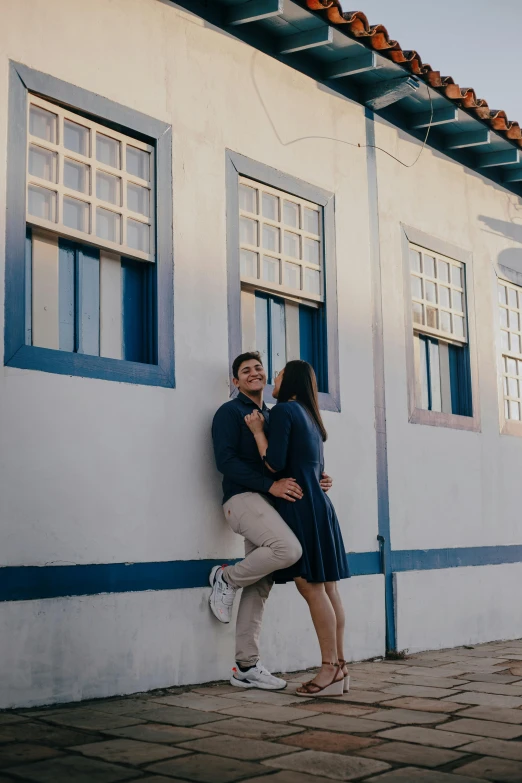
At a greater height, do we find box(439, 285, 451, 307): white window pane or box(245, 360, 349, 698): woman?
box(439, 285, 451, 307): white window pane

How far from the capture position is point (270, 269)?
6.77m

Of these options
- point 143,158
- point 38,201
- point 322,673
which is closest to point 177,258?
point 143,158

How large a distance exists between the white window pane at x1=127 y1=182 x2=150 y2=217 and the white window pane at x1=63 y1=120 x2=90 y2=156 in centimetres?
37

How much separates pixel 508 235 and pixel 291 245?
3.61 m

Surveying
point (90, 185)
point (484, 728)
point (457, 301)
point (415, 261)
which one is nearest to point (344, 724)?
point (484, 728)

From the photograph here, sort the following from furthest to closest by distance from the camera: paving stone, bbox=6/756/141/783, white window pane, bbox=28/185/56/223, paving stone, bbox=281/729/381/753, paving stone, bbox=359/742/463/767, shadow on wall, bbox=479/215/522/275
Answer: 1. shadow on wall, bbox=479/215/522/275
2. white window pane, bbox=28/185/56/223
3. paving stone, bbox=281/729/381/753
4. paving stone, bbox=359/742/463/767
5. paving stone, bbox=6/756/141/783

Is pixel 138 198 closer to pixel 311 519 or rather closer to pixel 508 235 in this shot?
pixel 311 519

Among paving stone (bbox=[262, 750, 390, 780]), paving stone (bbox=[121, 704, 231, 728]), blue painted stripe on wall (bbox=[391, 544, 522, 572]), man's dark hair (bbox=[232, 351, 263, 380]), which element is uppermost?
man's dark hair (bbox=[232, 351, 263, 380])

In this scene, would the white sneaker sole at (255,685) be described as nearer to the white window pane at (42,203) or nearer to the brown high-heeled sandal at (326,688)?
the brown high-heeled sandal at (326,688)

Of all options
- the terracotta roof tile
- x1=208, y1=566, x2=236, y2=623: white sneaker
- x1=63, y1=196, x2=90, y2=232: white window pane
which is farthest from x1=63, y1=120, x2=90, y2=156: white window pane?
x1=208, y1=566, x2=236, y2=623: white sneaker

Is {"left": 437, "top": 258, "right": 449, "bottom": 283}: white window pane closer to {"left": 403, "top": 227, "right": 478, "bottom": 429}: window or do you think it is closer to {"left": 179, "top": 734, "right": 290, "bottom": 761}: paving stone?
{"left": 403, "top": 227, "right": 478, "bottom": 429}: window

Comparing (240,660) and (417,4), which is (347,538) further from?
(417,4)

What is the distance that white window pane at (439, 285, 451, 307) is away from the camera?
8.61m

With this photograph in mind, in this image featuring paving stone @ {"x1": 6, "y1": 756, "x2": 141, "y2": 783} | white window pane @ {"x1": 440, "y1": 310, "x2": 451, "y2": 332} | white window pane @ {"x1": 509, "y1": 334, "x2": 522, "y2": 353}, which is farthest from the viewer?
white window pane @ {"x1": 509, "y1": 334, "x2": 522, "y2": 353}
